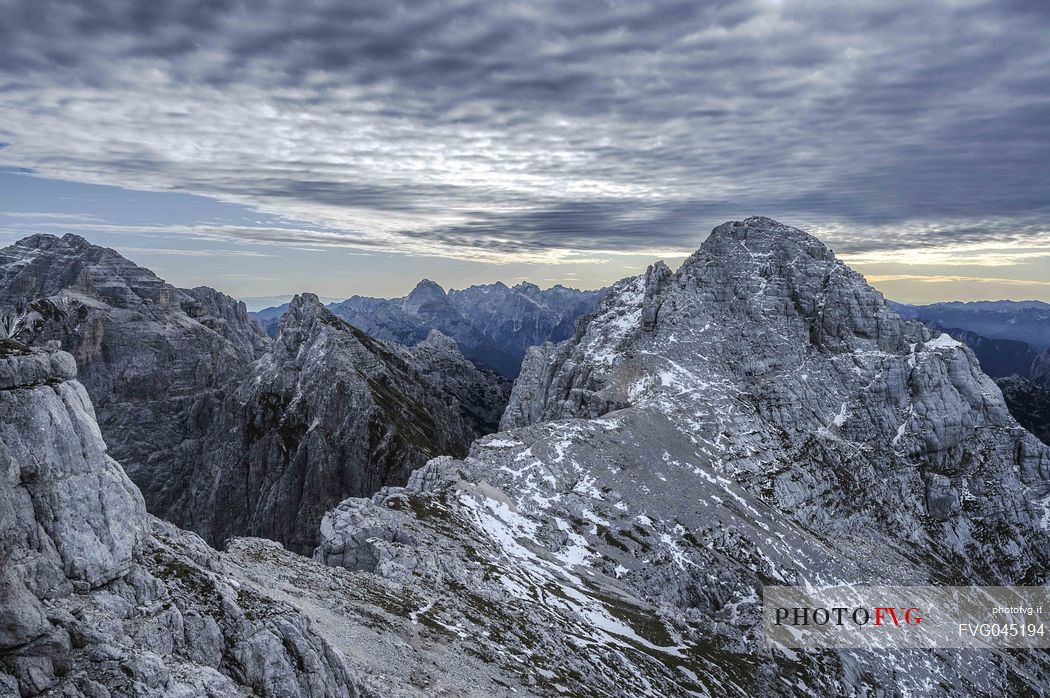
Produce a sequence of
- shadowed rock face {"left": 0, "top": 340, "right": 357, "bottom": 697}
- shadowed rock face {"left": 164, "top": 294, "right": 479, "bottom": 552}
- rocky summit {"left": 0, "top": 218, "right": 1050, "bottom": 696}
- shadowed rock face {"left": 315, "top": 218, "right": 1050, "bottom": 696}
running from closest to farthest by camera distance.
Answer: shadowed rock face {"left": 0, "top": 340, "right": 357, "bottom": 697} < rocky summit {"left": 0, "top": 218, "right": 1050, "bottom": 696} < shadowed rock face {"left": 315, "top": 218, "right": 1050, "bottom": 696} < shadowed rock face {"left": 164, "top": 294, "right": 479, "bottom": 552}

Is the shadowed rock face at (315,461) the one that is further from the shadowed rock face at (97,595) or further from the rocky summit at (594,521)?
the shadowed rock face at (97,595)

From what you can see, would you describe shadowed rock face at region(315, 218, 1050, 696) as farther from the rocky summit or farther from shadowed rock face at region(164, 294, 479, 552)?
shadowed rock face at region(164, 294, 479, 552)

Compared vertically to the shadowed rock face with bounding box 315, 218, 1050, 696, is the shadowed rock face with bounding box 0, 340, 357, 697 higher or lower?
higher

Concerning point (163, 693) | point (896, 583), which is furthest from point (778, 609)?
point (163, 693)

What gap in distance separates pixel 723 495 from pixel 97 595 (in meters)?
103

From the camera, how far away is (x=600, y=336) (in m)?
191

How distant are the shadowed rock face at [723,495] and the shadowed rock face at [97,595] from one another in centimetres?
2065

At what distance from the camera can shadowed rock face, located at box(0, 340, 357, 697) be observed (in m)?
22.5

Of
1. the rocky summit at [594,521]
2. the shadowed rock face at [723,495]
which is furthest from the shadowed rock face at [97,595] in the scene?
the shadowed rock face at [723,495]

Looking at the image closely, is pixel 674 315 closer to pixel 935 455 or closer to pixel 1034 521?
pixel 935 455

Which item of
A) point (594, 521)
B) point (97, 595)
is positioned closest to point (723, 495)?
point (594, 521)

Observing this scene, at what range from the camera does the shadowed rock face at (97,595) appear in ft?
73.8

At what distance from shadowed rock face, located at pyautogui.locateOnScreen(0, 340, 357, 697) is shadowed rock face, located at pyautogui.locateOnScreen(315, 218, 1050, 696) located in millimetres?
20646

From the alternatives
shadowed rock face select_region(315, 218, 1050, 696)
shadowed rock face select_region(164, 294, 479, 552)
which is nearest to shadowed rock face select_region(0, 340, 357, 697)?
shadowed rock face select_region(315, 218, 1050, 696)
